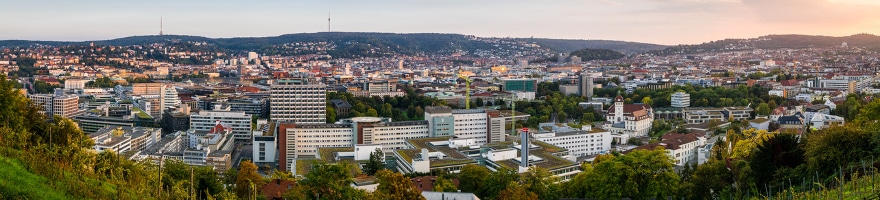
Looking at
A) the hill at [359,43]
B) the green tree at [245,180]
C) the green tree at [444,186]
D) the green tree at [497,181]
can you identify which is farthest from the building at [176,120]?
the hill at [359,43]

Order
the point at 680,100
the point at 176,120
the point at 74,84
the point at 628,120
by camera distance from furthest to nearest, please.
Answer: the point at 74,84 → the point at 680,100 → the point at 176,120 → the point at 628,120

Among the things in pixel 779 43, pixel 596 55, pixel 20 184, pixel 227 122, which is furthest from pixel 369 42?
pixel 20 184

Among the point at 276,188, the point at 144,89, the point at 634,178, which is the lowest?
the point at 276,188

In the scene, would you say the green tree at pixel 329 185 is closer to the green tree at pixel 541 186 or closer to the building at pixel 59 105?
the green tree at pixel 541 186

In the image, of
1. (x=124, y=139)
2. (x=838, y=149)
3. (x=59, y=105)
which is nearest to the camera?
(x=838, y=149)

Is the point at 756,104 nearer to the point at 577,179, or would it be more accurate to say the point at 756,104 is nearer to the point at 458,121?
the point at 458,121

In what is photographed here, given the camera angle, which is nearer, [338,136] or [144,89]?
[338,136]

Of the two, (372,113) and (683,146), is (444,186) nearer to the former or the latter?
(683,146)
